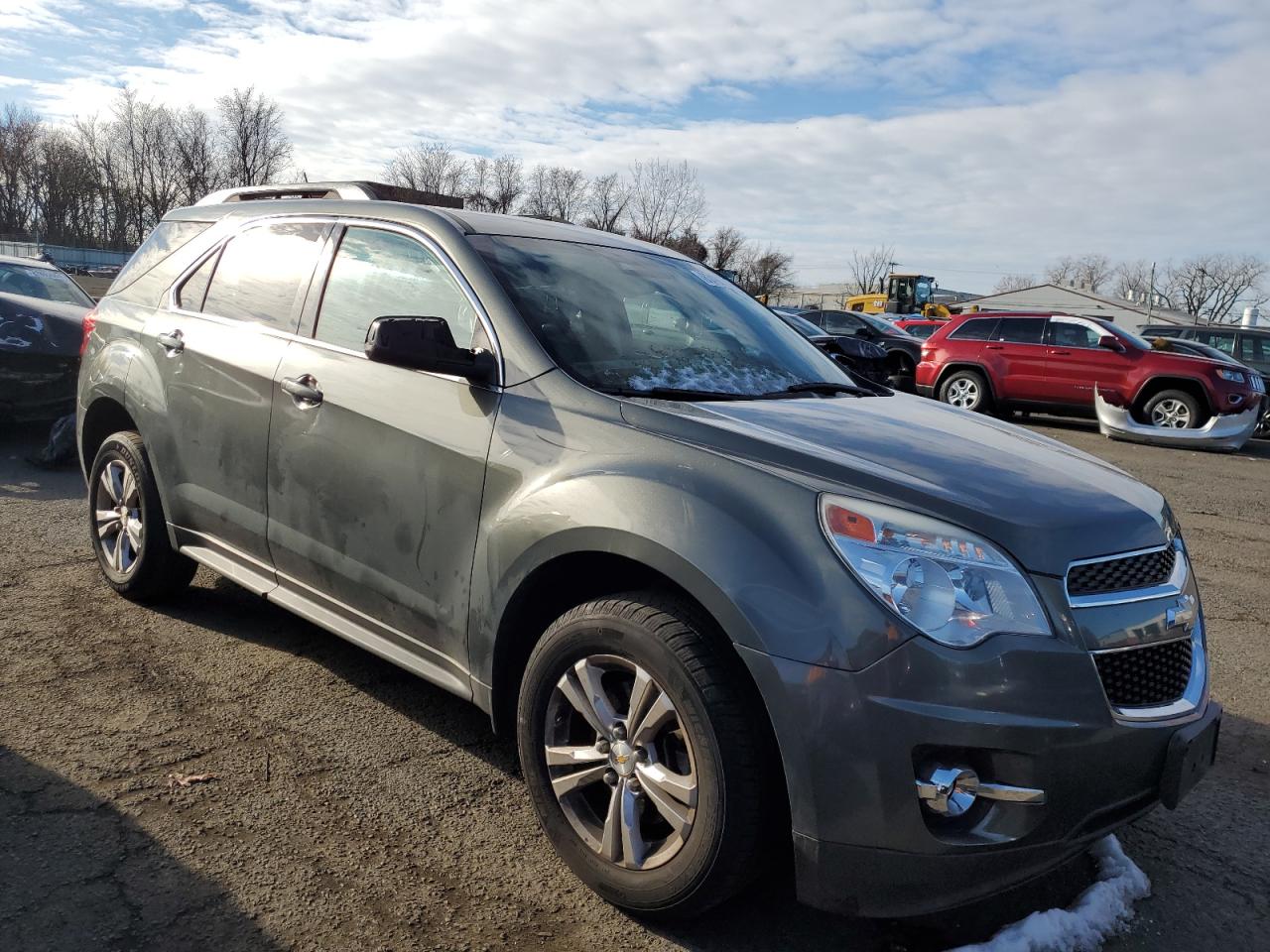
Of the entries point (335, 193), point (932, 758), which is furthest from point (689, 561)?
point (335, 193)

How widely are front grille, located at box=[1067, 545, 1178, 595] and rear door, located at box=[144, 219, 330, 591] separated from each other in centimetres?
270

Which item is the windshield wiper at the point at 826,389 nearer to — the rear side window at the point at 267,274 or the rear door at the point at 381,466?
the rear door at the point at 381,466

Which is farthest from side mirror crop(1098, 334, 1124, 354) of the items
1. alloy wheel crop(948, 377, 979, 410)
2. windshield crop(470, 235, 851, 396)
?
windshield crop(470, 235, 851, 396)

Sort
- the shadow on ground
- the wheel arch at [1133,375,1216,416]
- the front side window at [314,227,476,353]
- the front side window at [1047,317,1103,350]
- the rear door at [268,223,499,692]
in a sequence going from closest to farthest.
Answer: the shadow on ground < the rear door at [268,223,499,692] < the front side window at [314,227,476,353] < the wheel arch at [1133,375,1216,416] < the front side window at [1047,317,1103,350]

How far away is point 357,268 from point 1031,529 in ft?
7.95

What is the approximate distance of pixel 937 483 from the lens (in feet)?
7.71

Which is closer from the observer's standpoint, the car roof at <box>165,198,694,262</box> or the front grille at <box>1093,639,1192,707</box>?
the front grille at <box>1093,639,1192,707</box>

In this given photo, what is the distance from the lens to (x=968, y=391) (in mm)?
15406

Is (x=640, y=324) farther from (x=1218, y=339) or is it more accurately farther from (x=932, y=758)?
(x=1218, y=339)

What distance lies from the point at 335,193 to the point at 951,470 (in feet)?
9.34

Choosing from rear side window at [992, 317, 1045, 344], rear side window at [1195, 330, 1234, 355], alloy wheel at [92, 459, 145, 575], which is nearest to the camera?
alloy wheel at [92, 459, 145, 575]

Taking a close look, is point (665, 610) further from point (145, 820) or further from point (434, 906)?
point (145, 820)

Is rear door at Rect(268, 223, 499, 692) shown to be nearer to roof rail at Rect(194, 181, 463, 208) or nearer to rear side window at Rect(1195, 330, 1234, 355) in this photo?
roof rail at Rect(194, 181, 463, 208)

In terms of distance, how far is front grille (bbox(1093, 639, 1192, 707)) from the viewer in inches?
86.0
